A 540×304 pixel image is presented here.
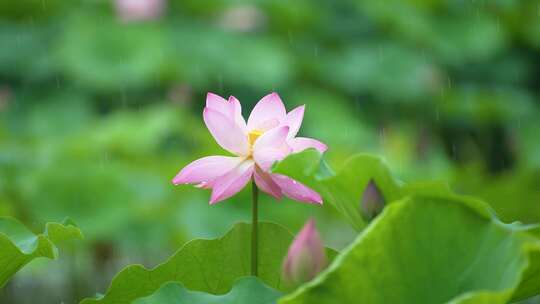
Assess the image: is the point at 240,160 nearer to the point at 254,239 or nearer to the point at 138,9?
the point at 254,239

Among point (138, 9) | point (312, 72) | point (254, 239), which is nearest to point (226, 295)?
point (254, 239)

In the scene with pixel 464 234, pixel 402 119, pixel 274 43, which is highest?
pixel 464 234

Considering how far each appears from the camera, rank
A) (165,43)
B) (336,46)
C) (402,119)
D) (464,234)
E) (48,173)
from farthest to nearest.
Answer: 1. (336,46)
2. (402,119)
3. (165,43)
4. (48,173)
5. (464,234)

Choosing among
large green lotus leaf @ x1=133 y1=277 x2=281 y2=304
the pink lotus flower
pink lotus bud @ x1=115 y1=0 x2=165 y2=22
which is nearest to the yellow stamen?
the pink lotus flower

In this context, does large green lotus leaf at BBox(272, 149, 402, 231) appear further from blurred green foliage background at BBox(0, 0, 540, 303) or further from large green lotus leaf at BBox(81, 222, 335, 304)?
blurred green foliage background at BBox(0, 0, 540, 303)

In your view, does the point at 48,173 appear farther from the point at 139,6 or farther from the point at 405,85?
the point at 405,85

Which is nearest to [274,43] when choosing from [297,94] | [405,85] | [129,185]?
[297,94]
